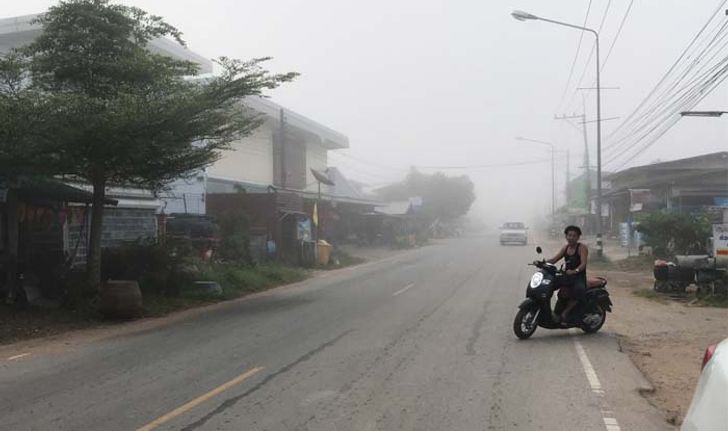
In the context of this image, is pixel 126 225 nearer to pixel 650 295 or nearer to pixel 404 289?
pixel 404 289

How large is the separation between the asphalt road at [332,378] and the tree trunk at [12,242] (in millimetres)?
3452

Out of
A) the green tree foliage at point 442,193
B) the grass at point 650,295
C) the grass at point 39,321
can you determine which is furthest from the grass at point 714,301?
the green tree foliage at point 442,193

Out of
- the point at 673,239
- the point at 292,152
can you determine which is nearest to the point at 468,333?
the point at 673,239

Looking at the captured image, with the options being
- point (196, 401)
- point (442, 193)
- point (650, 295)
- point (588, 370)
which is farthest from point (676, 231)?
point (442, 193)

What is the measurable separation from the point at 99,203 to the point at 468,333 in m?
8.10

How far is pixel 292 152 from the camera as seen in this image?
41.0 m

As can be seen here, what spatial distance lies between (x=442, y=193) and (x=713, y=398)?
8681 centimetres

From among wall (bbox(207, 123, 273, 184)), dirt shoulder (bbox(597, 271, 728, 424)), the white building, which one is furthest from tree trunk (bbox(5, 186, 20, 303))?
wall (bbox(207, 123, 273, 184))

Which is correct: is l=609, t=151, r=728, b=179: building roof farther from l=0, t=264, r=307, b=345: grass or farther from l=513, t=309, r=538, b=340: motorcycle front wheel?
l=513, t=309, r=538, b=340: motorcycle front wheel

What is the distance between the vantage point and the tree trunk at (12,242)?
13.3 meters

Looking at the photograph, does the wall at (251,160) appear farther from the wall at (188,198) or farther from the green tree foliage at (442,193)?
the green tree foliage at (442,193)

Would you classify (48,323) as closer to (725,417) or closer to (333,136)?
(725,417)

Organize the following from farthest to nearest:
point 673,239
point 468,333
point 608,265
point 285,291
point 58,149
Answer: point 608,265
point 673,239
point 285,291
point 58,149
point 468,333

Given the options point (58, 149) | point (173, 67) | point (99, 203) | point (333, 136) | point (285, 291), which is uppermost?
point (333, 136)
